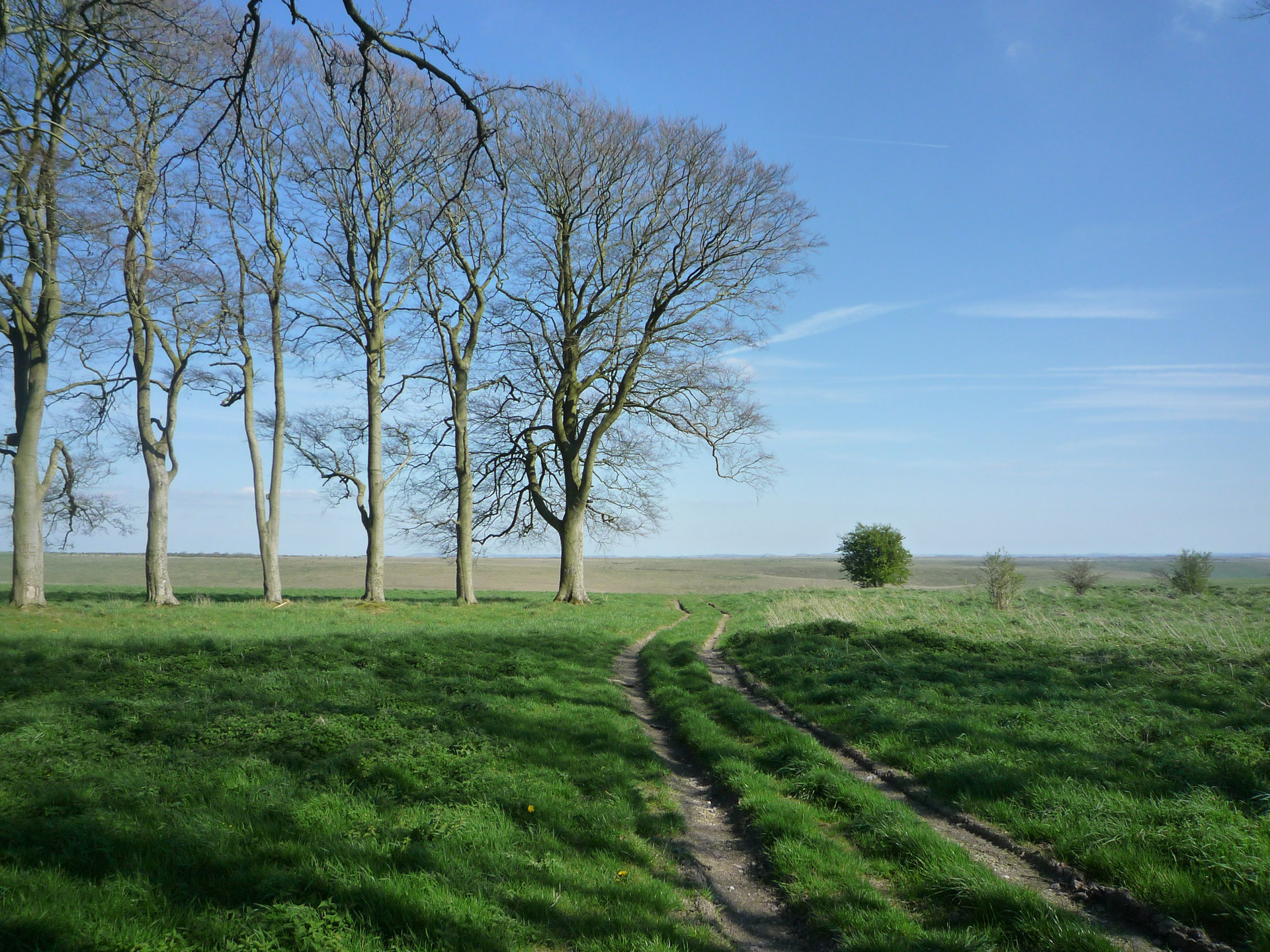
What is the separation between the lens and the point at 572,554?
26.4m

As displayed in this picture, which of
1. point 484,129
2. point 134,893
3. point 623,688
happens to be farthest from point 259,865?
point 623,688

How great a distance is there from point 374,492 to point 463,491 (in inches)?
126

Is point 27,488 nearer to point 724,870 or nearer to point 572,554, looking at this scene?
point 572,554

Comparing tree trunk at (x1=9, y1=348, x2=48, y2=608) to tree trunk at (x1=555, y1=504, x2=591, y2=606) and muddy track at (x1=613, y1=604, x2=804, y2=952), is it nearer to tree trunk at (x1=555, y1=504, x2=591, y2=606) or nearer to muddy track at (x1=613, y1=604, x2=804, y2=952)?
tree trunk at (x1=555, y1=504, x2=591, y2=606)

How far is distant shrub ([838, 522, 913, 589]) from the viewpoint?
1912 inches

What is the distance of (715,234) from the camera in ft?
82.9

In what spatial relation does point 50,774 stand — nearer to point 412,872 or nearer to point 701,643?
point 412,872

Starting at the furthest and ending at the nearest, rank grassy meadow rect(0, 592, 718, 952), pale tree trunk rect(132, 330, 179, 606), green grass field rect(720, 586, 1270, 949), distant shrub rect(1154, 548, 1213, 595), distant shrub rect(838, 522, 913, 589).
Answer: distant shrub rect(838, 522, 913, 589), distant shrub rect(1154, 548, 1213, 595), pale tree trunk rect(132, 330, 179, 606), green grass field rect(720, 586, 1270, 949), grassy meadow rect(0, 592, 718, 952)

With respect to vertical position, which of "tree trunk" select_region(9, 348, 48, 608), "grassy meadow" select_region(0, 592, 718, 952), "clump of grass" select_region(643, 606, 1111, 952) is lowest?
"clump of grass" select_region(643, 606, 1111, 952)

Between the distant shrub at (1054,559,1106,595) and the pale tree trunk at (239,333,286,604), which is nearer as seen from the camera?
the pale tree trunk at (239,333,286,604)

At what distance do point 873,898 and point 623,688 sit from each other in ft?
23.8

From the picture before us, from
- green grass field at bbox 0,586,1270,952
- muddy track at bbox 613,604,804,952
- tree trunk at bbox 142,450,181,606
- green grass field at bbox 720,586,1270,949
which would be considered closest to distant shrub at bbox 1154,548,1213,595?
Result: green grass field at bbox 720,586,1270,949

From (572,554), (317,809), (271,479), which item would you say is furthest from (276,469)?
(317,809)

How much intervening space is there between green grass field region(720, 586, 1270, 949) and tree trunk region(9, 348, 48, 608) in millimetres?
17001
